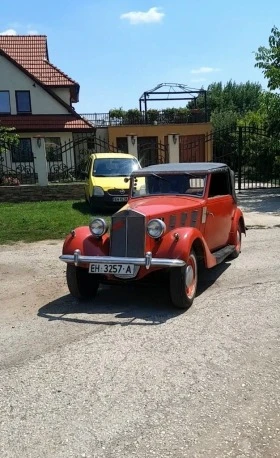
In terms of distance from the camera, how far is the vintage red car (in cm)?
498

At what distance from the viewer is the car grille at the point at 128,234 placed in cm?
511

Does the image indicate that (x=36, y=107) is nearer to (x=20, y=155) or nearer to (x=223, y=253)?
(x=20, y=155)

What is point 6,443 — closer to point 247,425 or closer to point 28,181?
point 247,425

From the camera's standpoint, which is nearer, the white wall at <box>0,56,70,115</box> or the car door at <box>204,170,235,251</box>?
the car door at <box>204,170,235,251</box>

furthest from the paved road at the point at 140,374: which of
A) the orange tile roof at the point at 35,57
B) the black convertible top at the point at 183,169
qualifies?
the orange tile roof at the point at 35,57

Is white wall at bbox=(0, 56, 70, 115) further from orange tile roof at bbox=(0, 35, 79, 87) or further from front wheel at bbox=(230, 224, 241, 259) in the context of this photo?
front wheel at bbox=(230, 224, 241, 259)

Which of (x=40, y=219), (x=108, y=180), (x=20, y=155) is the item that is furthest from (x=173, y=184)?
(x=20, y=155)

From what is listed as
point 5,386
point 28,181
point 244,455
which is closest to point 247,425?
point 244,455

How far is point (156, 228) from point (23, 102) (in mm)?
23886

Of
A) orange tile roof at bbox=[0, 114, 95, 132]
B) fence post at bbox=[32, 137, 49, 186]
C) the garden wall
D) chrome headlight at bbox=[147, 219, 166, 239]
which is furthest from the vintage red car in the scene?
orange tile roof at bbox=[0, 114, 95, 132]

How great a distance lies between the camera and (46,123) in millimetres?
26031

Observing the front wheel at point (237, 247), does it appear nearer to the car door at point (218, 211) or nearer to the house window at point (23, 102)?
the car door at point (218, 211)

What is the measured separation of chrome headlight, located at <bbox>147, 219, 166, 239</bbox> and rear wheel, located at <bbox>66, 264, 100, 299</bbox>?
1022mm

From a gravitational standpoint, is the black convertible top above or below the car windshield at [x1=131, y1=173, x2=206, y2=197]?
above
